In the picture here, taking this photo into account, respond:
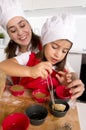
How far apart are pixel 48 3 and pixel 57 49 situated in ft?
4.11

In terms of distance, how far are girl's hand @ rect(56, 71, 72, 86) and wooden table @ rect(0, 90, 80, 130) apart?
202mm

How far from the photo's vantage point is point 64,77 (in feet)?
3.35

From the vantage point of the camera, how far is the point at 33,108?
0.74 m

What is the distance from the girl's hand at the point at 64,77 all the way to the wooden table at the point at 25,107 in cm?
20

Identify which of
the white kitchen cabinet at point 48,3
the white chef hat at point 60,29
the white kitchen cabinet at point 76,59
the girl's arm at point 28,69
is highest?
the white chef hat at point 60,29

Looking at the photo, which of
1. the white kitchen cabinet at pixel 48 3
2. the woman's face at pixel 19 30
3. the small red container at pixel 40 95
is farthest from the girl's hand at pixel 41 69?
the white kitchen cabinet at pixel 48 3

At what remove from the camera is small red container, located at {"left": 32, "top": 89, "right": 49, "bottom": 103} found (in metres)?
0.83

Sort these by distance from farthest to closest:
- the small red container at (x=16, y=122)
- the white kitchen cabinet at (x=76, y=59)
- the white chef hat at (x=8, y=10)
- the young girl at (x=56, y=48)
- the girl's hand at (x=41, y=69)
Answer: the white kitchen cabinet at (x=76, y=59), the white chef hat at (x=8, y=10), the young girl at (x=56, y=48), the girl's hand at (x=41, y=69), the small red container at (x=16, y=122)

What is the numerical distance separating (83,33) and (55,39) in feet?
4.05

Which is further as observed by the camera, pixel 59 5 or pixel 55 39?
pixel 59 5

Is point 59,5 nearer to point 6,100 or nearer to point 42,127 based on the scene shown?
point 6,100

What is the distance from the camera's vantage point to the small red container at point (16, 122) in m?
0.65

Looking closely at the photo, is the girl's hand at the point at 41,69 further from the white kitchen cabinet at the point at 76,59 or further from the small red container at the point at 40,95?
the white kitchen cabinet at the point at 76,59

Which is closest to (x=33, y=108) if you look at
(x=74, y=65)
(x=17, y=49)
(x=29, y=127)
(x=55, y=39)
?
(x=29, y=127)
